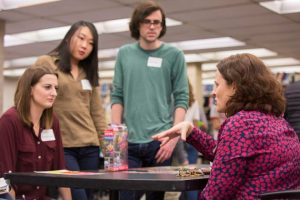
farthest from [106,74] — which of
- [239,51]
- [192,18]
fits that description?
[192,18]

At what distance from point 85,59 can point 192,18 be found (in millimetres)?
4282

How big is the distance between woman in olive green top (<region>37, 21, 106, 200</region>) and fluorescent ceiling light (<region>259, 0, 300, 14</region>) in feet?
13.4

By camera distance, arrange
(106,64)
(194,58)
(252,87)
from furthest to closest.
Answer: (106,64), (194,58), (252,87)

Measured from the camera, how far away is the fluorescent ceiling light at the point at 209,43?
29.6 ft

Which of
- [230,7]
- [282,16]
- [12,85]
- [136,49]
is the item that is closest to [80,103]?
[136,49]

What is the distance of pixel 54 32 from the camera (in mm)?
8266

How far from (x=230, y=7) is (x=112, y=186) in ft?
16.8

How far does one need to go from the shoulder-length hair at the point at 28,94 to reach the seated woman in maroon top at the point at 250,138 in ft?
3.27

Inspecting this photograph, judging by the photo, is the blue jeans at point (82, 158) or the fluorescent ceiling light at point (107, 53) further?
the fluorescent ceiling light at point (107, 53)

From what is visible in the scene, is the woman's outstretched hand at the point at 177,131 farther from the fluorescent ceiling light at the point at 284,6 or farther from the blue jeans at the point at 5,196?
the fluorescent ceiling light at the point at 284,6

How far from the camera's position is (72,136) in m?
2.74

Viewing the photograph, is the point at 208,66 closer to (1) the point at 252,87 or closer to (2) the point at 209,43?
(2) the point at 209,43

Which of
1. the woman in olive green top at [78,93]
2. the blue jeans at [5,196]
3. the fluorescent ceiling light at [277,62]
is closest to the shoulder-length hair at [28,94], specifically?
the woman in olive green top at [78,93]

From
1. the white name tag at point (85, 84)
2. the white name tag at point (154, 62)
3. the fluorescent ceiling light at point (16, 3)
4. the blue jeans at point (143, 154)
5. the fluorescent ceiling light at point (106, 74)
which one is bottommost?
the fluorescent ceiling light at point (106, 74)
